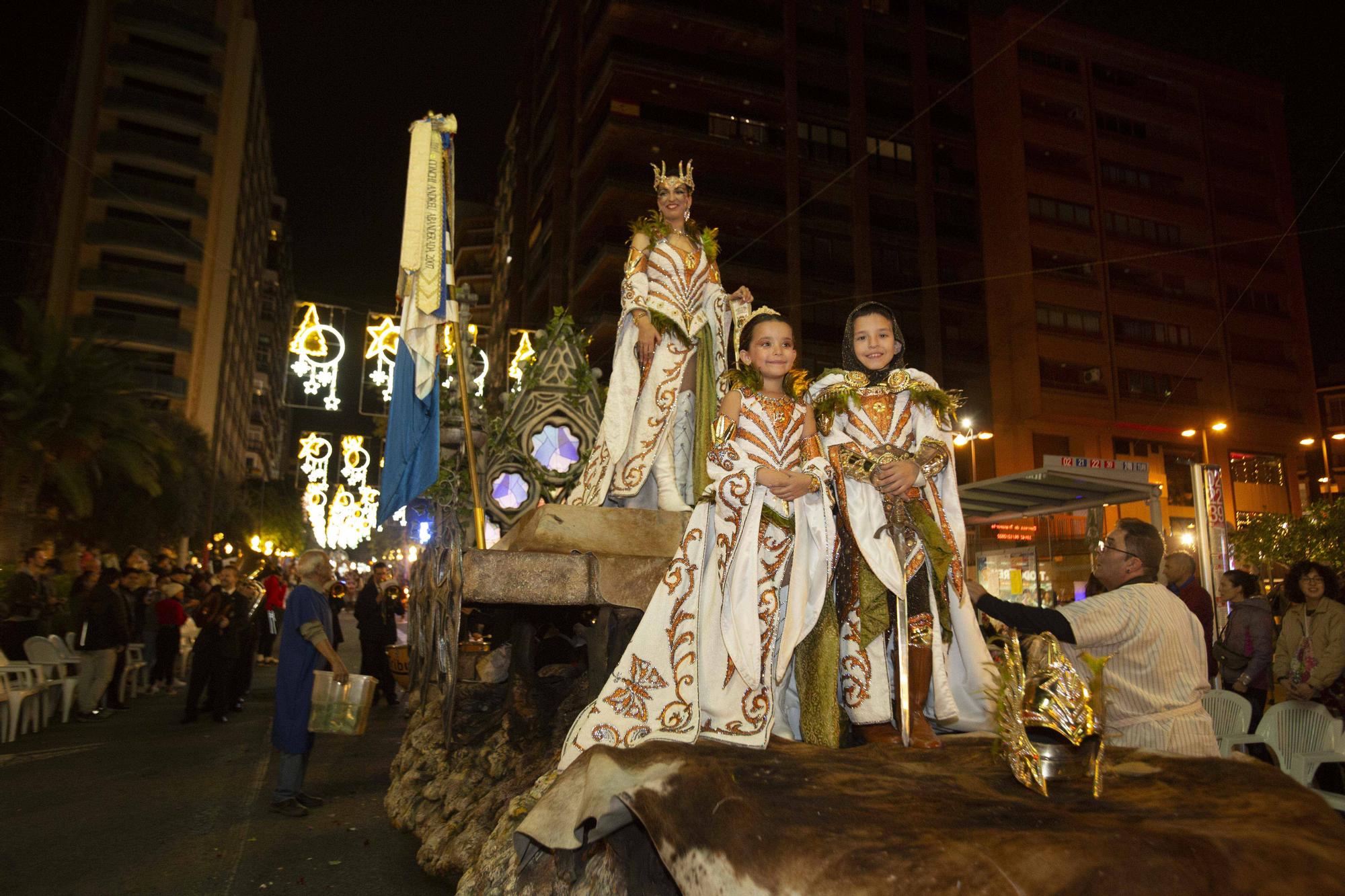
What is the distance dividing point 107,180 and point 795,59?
1333 inches

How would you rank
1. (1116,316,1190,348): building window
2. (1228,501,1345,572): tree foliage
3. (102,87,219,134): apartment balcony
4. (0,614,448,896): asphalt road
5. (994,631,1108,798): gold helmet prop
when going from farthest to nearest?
(102,87,219,134): apartment balcony → (1116,316,1190,348): building window → (1228,501,1345,572): tree foliage → (0,614,448,896): asphalt road → (994,631,1108,798): gold helmet prop

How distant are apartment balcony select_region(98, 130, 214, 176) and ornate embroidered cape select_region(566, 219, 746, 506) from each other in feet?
167

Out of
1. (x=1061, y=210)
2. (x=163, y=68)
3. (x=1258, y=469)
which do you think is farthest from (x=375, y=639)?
(x=163, y=68)

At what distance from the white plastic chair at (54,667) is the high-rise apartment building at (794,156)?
25.6m

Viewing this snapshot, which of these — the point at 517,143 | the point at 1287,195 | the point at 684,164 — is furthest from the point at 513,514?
the point at 517,143

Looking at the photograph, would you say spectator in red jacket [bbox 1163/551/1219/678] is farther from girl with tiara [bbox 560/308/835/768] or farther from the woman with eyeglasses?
girl with tiara [bbox 560/308/835/768]

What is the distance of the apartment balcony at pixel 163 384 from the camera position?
45.5 m

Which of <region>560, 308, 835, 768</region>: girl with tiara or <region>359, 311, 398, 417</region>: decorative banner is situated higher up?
<region>359, 311, 398, 417</region>: decorative banner

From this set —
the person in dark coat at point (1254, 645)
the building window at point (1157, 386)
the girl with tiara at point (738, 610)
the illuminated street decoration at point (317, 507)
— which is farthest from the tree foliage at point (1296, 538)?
the illuminated street decoration at point (317, 507)

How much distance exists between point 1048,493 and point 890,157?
31.3m

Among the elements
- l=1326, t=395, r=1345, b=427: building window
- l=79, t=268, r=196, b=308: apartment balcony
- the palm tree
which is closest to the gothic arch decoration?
the palm tree

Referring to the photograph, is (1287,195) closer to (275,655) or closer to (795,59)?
(795,59)

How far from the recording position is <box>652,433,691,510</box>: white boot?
5609 mm

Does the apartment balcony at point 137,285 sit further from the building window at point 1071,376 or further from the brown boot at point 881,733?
the brown boot at point 881,733
